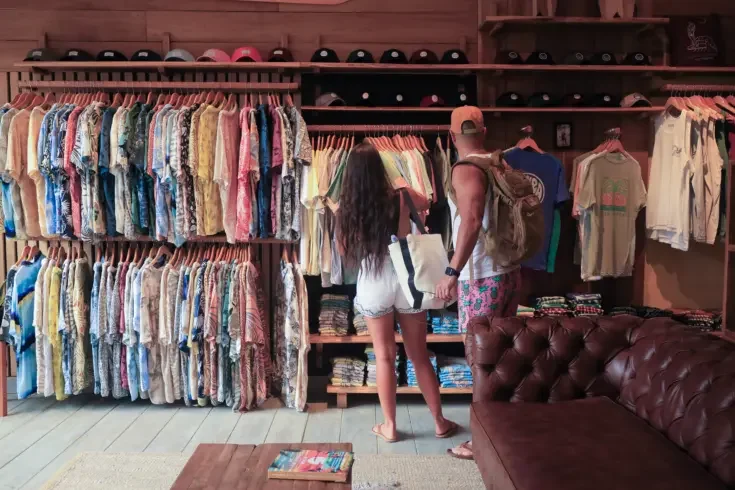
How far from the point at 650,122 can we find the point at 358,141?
6.62 ft

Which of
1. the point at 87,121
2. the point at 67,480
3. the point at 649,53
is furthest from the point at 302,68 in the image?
the point at 67,480

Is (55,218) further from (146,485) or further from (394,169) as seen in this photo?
(394,169)

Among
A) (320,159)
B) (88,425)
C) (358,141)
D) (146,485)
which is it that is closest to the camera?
(146,485)

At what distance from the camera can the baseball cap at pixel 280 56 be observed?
157 inches

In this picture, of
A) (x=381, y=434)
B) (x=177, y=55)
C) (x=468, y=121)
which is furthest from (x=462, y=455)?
(x=177, y=55)

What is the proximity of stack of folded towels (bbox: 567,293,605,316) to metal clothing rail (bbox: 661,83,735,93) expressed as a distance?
1476mm

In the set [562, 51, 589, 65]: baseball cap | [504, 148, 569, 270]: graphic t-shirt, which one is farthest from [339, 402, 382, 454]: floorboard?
[562, 51, 589, 65]: baseball cap

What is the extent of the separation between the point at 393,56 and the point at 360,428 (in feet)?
Result: 7.58

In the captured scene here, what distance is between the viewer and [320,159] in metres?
3.89

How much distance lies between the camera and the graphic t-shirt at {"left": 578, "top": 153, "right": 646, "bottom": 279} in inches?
160

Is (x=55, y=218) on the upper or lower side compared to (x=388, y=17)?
lower

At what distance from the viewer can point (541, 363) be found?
8.28 ft

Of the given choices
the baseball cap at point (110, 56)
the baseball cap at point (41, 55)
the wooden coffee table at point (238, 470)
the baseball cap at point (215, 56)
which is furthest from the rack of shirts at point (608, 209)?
the baseball cap at point (41, 55)

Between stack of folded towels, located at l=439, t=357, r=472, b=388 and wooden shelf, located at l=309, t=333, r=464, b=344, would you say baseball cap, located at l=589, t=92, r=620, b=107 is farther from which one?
stack of folded towels, located at l=439, t=357, r=472, b=388
